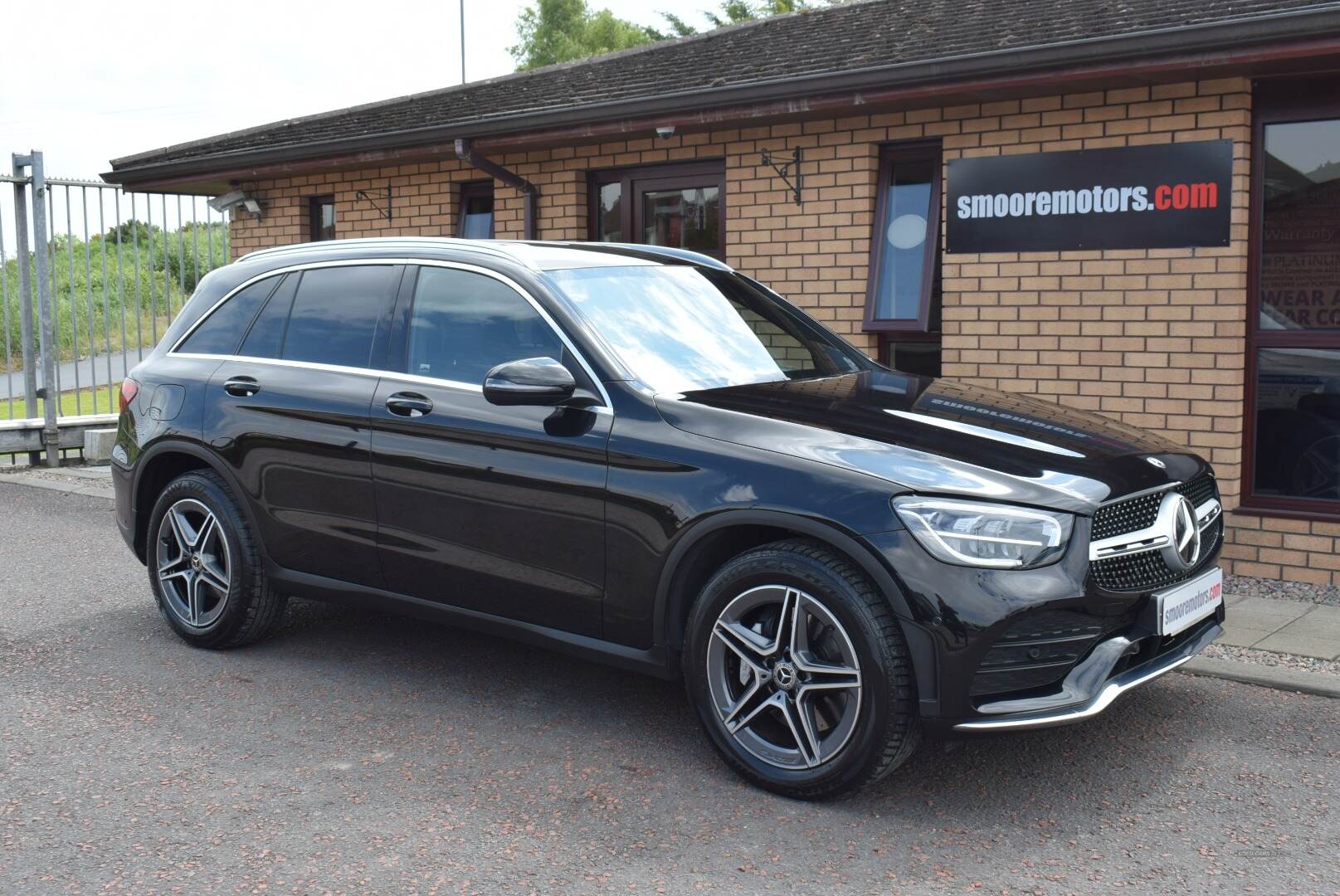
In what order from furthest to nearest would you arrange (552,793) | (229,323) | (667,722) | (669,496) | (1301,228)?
(1301,228) → (229,323) → (667,722) → (669,496) → (552,793)

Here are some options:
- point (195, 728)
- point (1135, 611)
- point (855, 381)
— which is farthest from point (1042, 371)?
point (195, 728)

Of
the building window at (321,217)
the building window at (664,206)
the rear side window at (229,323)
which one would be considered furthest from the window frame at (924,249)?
the building window at (321,217)

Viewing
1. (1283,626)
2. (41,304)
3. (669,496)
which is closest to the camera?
(669,496)

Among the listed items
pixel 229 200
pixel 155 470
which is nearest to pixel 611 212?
pixel 229 200

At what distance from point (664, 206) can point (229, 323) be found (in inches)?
175

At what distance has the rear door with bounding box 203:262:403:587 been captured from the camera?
17.2ft

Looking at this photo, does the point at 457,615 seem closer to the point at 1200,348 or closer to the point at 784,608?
the point at 784,608

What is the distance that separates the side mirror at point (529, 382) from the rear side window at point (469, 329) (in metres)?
0.26

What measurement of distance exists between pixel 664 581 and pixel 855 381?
126 centimetres

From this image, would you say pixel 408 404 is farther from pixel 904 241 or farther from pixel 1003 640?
pixel 904 241

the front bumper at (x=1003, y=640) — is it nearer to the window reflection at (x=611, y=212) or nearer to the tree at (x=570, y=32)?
the window reflection at (x=611, y=212)

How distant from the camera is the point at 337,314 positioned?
18.1 ft

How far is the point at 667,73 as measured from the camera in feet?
33.2

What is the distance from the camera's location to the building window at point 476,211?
10930 mm
